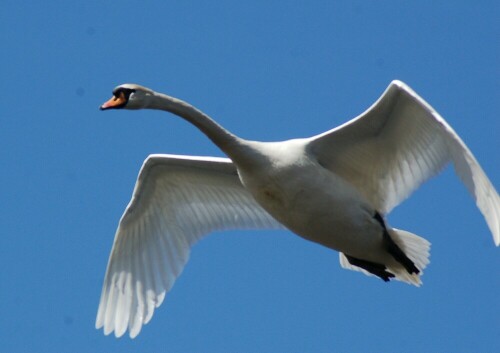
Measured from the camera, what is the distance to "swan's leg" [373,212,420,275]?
15.8 meters

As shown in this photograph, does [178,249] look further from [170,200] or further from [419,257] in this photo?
[419,257]

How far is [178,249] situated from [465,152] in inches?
188

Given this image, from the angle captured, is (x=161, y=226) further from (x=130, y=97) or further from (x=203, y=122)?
(x=130, y=97)

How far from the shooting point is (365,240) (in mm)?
15602

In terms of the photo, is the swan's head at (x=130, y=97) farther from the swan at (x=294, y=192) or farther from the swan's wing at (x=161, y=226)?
the swan's wing at (x=161, y=226)

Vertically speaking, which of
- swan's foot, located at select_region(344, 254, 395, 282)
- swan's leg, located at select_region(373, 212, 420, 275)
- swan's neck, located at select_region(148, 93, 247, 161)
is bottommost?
swan's foot, located at select_region(344, 254, 395, 282)

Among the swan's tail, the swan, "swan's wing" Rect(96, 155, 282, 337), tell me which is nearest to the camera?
the swan

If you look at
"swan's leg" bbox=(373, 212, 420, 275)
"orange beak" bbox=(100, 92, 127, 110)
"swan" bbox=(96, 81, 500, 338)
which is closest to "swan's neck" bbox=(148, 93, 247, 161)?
"swan" bbox=(96, 81, 500, 338)

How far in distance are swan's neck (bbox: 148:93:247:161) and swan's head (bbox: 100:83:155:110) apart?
0.29 feet

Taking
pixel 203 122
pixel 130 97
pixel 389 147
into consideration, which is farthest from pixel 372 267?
pixel 130 97

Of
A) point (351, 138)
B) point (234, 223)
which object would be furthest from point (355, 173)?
point (234, 223)

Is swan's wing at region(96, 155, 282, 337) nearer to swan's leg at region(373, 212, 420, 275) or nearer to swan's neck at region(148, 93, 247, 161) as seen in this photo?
swan's neck at region(148, 93, 247, 161)

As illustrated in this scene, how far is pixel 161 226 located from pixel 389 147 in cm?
337

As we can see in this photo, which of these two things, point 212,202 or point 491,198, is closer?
point 491,198
